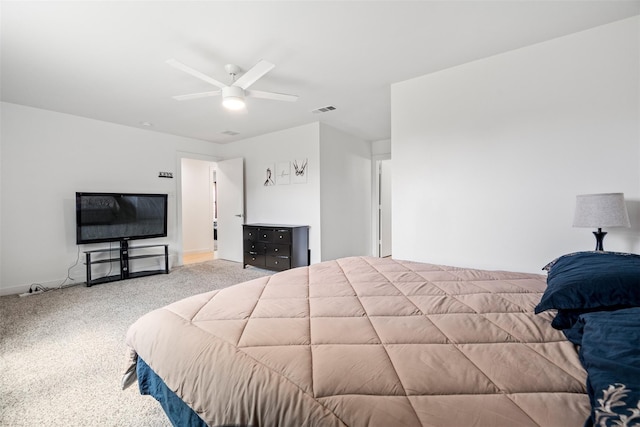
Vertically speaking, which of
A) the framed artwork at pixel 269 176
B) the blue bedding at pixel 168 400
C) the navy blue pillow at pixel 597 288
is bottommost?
the blue bedding at pixel 168 400

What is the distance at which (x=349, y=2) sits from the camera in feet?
5.94

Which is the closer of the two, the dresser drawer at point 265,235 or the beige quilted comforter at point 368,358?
the beige quilted comforter at point 368,358

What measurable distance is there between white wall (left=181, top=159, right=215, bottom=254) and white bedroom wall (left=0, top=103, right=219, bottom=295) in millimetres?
1837

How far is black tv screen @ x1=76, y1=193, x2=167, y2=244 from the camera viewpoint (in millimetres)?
3914

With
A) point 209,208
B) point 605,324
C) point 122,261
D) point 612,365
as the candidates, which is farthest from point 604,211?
point 209,208

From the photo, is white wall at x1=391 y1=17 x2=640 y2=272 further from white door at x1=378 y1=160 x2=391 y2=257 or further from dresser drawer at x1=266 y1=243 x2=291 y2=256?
white door at x1=378 y1=160 x2=391 y2=257

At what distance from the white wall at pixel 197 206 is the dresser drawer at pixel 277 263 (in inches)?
117

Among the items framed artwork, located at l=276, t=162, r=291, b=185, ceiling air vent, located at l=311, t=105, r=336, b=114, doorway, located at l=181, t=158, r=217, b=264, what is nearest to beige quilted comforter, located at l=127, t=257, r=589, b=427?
ceiling air vent, located at l=311, t=105, r=336, b=114

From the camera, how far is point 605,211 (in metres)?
1.78

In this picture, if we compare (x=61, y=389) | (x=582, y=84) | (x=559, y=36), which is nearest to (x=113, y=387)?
(x=61, y=389)

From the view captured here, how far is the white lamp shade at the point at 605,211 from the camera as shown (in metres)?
1.75

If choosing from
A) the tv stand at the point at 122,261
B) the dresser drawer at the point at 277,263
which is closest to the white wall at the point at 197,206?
the tv stand at the point at 122,261

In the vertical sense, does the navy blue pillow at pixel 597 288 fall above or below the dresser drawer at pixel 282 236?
above

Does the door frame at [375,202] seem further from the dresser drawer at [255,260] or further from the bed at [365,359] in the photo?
the bed at [365,359]
